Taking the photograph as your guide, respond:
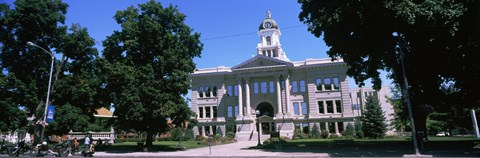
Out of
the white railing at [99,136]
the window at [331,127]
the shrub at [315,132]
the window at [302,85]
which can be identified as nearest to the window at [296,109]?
the window at [302,85]

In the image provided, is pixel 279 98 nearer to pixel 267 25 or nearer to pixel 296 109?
pixel 296 109

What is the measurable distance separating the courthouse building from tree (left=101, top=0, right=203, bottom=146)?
22111 millimetres

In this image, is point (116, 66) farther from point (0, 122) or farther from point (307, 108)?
point (307, 108)

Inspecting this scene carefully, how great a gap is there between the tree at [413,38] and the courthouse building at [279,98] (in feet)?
74.4

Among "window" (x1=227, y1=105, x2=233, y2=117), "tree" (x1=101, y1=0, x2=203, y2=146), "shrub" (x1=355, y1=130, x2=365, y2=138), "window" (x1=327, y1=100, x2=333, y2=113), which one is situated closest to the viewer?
"tree" (x1=101, y1=0, x2=203, y2=146)

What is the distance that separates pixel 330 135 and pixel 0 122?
130 feet

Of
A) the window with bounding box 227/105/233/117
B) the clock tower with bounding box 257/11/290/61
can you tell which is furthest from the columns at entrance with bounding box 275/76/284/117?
the clock tower with bounding box 257/11/290/61

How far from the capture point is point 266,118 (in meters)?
49.6

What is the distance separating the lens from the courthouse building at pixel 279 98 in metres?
48.8

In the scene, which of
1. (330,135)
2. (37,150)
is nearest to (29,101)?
(37,150)

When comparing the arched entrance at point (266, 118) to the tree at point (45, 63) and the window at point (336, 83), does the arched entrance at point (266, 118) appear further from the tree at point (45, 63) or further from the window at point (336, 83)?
the tree at point (45, 63)

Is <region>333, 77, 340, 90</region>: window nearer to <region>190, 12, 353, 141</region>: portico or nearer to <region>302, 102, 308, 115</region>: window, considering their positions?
<region>190, 12, 353, 141</region>: portico

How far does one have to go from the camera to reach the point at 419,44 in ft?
75.5

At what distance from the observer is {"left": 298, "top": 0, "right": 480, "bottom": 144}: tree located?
1711 centimetres
